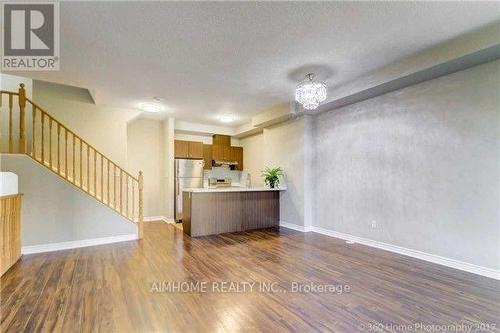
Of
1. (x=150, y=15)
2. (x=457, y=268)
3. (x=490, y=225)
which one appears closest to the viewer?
(x=150, y=15)

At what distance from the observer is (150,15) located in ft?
7.79

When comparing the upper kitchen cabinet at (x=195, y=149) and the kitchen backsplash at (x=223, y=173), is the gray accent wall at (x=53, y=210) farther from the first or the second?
the kitchen backsplash at (x=223, y=173)

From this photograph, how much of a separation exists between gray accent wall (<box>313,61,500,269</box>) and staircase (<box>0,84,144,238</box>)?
173 inches

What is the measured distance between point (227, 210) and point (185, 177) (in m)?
1.87

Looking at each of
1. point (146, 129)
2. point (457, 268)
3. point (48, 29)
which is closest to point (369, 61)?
point (457, 268)

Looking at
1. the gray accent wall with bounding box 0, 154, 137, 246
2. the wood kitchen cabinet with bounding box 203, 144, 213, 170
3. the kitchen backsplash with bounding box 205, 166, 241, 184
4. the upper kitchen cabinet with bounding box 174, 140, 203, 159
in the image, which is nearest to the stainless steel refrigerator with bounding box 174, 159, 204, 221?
the upper kitchen cabinet with bounding box 174, 140, 203, 159

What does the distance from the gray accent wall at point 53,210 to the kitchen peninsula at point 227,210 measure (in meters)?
1.47

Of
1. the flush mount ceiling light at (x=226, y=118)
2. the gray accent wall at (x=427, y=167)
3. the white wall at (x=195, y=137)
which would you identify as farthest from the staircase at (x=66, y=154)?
the gray accent wall at (x=427, y=167)

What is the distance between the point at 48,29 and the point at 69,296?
2916 mm

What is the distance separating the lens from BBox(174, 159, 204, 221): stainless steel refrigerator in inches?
254

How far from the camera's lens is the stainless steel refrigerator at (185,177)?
6445 millimetres

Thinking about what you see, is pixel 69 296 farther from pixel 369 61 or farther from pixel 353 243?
pixel 369 61

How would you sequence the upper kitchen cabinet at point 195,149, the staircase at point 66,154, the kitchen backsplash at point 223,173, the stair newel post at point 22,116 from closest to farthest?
the stair newel post at point 22,116
the staircase at point 66,154
the upper kitchen cabinet at point 195,149
the kitchen backsplash at point 223,173

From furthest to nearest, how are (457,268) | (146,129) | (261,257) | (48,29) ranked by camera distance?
(146,129) → (261,257) → (457,268) → (48,29)
